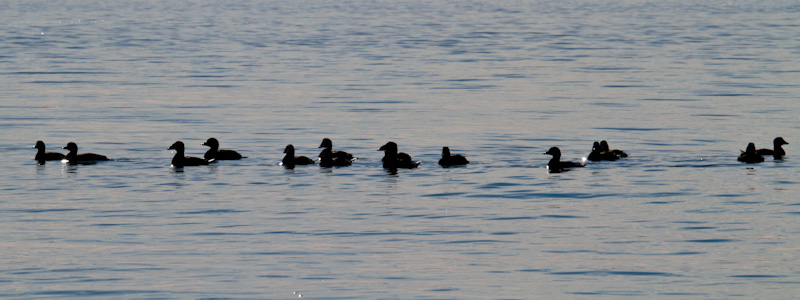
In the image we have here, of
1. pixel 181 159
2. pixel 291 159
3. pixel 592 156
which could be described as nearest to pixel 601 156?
pixel 592 156

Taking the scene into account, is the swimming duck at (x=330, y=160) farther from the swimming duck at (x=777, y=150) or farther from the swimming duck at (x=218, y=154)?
the swimming duck at (x=777, y=150)

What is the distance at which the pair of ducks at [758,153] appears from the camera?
87.7ft

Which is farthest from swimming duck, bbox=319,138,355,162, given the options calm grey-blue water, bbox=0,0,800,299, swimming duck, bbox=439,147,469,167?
swimming duck, bbox=439,147,469,167

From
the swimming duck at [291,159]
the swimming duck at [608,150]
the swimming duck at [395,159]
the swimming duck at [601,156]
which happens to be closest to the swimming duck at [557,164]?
the swimming duck at [601,156]

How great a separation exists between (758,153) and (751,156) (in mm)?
310

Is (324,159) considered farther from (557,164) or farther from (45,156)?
(45,156)

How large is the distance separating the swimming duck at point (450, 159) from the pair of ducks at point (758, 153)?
5.46m

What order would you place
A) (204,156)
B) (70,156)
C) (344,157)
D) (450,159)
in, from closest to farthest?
(450,159) → (344,157) → (70,156) → (204,156)

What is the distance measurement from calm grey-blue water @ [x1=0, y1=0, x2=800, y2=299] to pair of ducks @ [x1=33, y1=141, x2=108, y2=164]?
433 mm

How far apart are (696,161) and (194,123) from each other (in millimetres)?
13301

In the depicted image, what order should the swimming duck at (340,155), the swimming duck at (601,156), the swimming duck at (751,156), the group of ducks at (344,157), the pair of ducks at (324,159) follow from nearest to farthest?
1. the group of ducks at (344,157)
2. the pair of ducks at (324,159)
3. the swimming duck at (340,155)
4. the swimming duck at (751,156)
5. the swimming duck at (601,156)

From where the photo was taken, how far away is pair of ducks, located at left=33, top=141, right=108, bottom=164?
2692 cm

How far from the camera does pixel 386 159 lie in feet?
86.4

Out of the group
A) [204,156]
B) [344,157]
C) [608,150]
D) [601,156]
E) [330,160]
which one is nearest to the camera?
[330,160]
